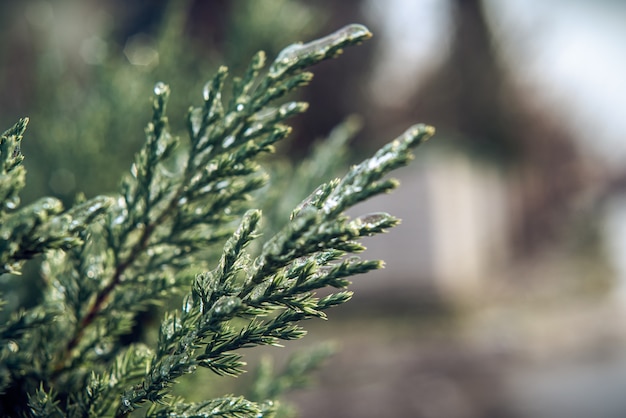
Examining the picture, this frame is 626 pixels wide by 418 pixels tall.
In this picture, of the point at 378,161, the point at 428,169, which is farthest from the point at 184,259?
the point at 428,169

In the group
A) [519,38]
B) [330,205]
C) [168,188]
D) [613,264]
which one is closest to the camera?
[330,205]

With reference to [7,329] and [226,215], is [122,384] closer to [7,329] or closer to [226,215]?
[7,329]

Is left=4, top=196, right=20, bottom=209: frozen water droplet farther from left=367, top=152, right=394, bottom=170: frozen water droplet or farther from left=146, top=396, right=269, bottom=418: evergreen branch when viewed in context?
left=367, top=152, right=394, bottom=170: frozen water droplet

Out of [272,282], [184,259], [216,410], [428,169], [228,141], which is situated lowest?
[216,410]

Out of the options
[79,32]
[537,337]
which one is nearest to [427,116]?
[537,337]

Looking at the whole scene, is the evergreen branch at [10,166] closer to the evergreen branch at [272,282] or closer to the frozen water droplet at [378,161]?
the evergreen branch at [272,282]

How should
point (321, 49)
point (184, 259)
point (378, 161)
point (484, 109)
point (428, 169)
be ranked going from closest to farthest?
1. point (378, 161)
2. point (321, 49)
3. point (184, 259)
4. point (428, 169)
5. point (484, 109)

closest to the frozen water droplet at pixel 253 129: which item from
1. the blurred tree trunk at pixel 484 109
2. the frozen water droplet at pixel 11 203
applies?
the frozen water droplet at pixel 11 203

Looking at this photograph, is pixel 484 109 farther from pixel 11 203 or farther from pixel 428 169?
pixel 11 203
